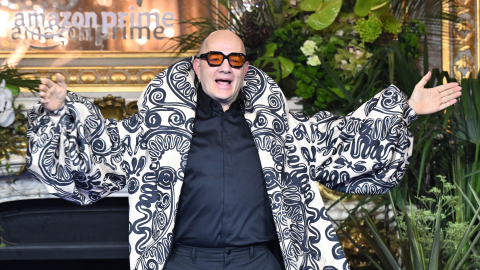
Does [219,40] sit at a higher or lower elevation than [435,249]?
higher

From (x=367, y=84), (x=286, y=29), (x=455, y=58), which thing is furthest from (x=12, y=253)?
(x=455, y=58)

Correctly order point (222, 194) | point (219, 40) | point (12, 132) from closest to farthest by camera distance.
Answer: point (222, 194)
point (219, 40)
point (12, 132)

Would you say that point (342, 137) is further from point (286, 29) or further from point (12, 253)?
point (12, 253)

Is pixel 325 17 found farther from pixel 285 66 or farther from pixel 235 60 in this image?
pixel 235 60

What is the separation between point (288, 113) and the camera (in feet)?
5.54

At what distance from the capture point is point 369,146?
1.57 meters

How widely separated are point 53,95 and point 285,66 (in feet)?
4.08

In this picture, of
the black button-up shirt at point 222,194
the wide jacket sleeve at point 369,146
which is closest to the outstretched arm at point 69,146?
the black button-up shirt at point 222,194

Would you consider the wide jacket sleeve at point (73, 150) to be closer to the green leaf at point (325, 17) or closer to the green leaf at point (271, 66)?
the green leaf at point (271, 66)

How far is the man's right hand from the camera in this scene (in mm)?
1354

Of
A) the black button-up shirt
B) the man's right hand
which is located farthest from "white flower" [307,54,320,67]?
the man's right hand

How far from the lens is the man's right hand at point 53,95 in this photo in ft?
4.44

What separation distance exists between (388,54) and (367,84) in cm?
15

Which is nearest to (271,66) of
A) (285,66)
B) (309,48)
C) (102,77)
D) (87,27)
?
(285,66)
